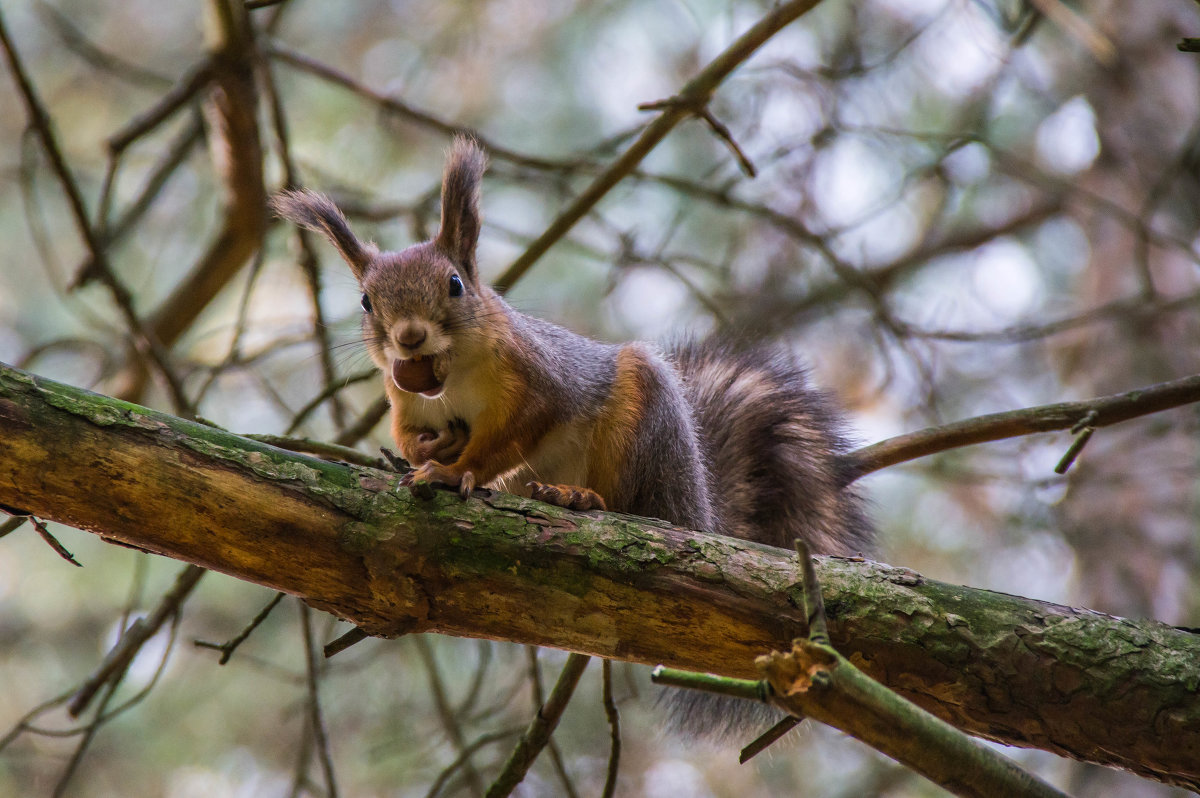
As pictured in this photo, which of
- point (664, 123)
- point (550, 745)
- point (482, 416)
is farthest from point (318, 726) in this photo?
point (664, 123)

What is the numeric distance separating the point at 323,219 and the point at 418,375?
480mm

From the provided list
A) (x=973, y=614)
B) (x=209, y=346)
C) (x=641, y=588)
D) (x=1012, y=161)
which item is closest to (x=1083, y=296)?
(x=1012, y=161)

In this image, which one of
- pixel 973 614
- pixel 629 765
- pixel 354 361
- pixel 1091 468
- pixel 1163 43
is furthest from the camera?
pixel 629 765

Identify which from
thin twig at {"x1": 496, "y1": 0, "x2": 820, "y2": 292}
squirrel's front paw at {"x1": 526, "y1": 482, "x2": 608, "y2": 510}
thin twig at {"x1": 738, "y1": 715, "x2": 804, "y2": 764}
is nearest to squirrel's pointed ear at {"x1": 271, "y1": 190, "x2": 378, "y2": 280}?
thin twig at {"x1": 496, "y1": 0, "x2": 820, "y2": 292}

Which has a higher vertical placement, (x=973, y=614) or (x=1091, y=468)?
(x=1091, y=468)

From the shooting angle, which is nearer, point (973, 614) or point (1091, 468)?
point (973, 614)

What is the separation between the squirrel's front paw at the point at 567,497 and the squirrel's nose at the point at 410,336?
38 centimetres

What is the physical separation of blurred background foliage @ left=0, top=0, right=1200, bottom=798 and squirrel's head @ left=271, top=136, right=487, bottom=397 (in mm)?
750

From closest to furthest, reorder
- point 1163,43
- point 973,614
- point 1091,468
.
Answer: point 973,614, point 1091,468, point 1163,43

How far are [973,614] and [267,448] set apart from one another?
3.80 feet

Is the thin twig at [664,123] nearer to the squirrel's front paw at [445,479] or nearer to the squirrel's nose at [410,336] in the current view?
the squirrel's nose at [410,336]

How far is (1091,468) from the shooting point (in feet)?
11.5

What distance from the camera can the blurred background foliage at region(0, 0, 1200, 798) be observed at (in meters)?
3.49

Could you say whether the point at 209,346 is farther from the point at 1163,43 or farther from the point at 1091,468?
the point at 1163,43
